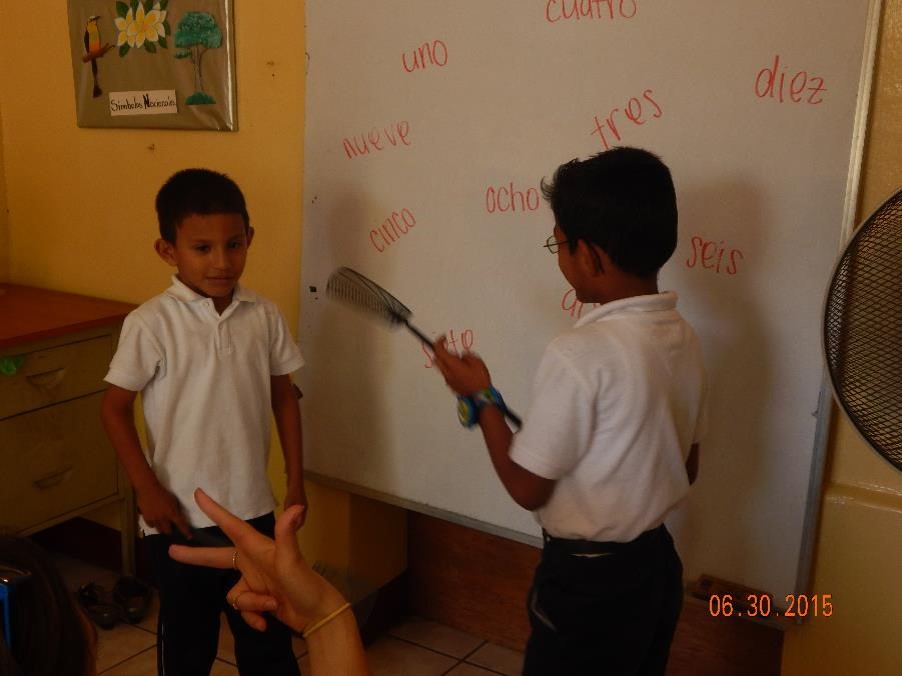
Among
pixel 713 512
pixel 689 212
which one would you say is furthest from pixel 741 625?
pixel 689 212

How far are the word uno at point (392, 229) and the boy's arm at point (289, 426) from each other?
301mm

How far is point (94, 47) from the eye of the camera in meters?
2.01

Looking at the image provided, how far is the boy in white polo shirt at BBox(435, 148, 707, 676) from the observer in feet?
3.35

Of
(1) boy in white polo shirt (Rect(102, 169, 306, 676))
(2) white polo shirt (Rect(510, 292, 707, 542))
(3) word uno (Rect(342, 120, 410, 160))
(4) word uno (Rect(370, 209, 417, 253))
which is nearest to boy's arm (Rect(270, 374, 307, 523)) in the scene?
(1) boy in white polo shirt (Rect(102, 169, 306, 676))

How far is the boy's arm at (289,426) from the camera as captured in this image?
59.1 inches

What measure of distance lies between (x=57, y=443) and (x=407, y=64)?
117cm

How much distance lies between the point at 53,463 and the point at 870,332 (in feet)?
5.65

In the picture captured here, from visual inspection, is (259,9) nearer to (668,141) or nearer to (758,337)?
(668,141)

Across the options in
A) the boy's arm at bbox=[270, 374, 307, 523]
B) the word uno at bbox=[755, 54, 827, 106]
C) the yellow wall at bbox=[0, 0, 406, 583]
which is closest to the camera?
the word uno at bbox=[755, 54, 827, 106]

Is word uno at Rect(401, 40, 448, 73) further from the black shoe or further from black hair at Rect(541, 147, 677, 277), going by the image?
the black shoe

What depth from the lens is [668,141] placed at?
1280mm

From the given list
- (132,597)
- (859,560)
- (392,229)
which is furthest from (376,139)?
(132,597)

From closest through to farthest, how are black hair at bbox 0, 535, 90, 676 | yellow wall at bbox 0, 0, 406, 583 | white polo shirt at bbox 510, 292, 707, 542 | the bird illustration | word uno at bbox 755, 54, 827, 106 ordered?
black hair at bbox 0, 535, 90, 676
white polo shirt at bbox 510, 292, 707, 542
word uno at bbox 755, 54, 827, 106
yellow wall at bbox 0, 0, 406, 583
the bird illustration

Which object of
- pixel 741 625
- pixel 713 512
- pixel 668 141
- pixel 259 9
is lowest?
pixel 741 625
